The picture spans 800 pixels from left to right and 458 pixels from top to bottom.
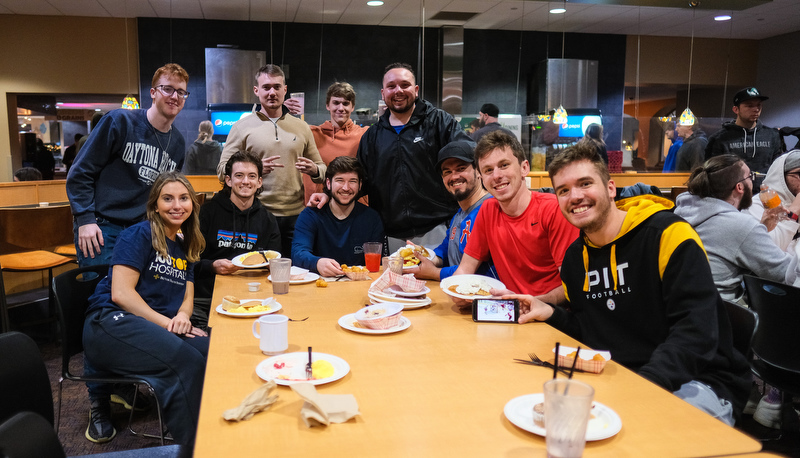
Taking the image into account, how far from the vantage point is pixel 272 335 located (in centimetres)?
165

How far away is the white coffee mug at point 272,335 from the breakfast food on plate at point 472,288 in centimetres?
71

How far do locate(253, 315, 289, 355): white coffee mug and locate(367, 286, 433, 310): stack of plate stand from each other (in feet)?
2.02

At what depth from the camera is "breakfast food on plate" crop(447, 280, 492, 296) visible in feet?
6.96

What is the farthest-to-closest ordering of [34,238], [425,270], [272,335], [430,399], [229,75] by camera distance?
[229,75]
[34,238]
[425,270]
[272,335]
[430,399]

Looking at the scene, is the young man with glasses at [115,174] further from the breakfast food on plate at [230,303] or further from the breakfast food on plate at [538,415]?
the breakfast food on plate at [538,415]

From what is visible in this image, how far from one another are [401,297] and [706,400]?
1.08 meters

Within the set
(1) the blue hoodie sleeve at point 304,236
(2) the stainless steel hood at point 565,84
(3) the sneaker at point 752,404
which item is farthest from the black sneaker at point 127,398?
(2) the stainless steel hood at point 565,84

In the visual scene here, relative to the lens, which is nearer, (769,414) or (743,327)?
(743,327)

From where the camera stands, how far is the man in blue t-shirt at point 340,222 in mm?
3219

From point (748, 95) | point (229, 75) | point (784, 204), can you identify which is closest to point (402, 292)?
point (784, 204)

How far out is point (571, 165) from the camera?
6.25 feet

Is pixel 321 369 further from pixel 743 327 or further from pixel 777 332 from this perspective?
pixel 777 332

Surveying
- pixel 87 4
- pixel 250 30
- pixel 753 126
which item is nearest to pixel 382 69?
pixel 250 30

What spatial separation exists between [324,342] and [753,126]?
19.4 ft
